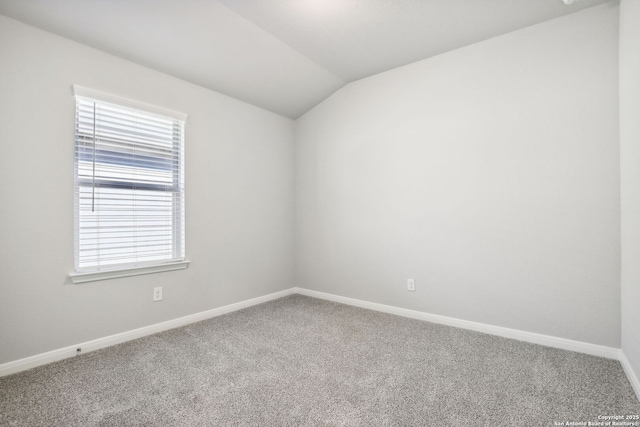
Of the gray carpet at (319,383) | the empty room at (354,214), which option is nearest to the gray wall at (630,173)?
the empty room at (354,214)

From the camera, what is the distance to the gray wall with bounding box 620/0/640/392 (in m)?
1.76

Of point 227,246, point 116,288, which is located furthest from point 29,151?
point 227,246

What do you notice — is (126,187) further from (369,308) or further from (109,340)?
(369,308)

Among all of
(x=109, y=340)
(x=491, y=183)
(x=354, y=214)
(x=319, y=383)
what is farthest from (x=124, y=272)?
(x=491, y=183)

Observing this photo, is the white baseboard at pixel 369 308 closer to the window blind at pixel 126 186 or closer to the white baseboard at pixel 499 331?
the white baseboard at pixel 499 331

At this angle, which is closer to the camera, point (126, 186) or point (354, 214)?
point (126, 186)

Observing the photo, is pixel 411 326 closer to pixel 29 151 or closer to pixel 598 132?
pixel 598 132

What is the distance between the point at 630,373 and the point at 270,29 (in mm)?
3430

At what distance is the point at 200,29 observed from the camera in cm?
235

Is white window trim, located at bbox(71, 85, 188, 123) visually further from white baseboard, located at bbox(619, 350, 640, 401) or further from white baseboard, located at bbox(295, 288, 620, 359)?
white baseboard, located at bbox(619, 350, 640, 401)

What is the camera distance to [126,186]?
2.55 m

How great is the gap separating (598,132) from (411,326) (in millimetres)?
2089

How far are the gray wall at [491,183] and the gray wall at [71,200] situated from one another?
1018mm

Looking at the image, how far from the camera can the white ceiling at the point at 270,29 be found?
6.88 feet
